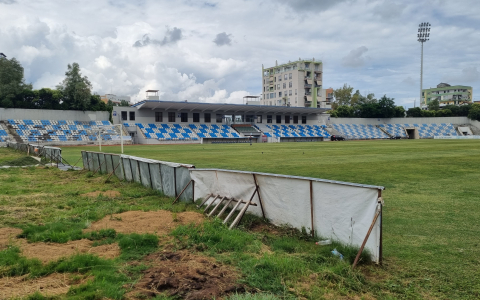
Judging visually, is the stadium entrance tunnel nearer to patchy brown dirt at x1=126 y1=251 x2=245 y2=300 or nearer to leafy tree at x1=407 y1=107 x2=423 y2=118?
leafy tree at x1=407 y1=107 x2=423 y2=118

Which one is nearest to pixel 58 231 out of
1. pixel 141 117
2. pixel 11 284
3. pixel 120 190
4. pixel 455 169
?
pixel 11 284

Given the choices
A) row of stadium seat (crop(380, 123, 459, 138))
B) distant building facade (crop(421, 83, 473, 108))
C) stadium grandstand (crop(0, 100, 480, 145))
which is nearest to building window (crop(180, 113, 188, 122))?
stadium grandstand (crop(0, 100, 480, 145))

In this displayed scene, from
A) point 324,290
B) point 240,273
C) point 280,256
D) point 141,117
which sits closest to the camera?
point 324,290

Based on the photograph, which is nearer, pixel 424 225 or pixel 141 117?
pixel 424 225

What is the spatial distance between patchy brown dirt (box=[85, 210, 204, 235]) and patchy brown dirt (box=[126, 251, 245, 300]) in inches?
71.8

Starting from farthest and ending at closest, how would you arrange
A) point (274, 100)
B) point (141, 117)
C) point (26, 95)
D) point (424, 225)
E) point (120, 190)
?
1. point (274, 100)
2. point (141, 117)
3. point (26, 95)
4. point (120, 190)
5. point (424, 225)

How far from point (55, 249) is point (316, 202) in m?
5.04

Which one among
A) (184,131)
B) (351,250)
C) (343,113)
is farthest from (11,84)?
(343,113)

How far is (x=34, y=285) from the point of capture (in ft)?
15.4

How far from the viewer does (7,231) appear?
7.27 meters

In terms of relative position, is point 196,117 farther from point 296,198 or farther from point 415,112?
point 296,198

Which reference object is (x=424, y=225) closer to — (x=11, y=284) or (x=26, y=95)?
(x=11, y=284)

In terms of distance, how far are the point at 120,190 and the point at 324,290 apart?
9709 millimetres

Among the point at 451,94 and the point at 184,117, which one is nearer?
the point at 184,117
